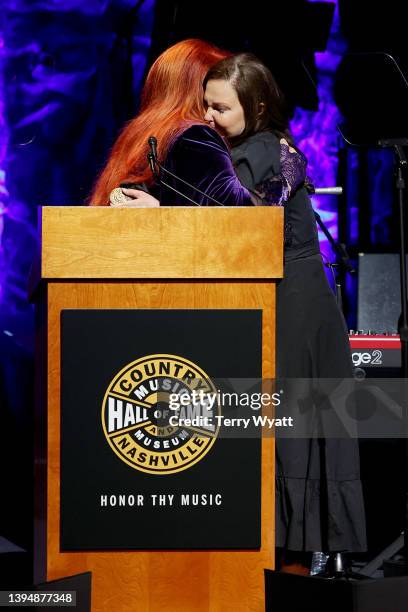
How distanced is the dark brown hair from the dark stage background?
2.21 metres

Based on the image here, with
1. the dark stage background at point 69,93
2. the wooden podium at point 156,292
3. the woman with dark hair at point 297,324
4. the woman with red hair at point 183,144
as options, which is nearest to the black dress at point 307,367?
the woman with dark hair at point 297,324

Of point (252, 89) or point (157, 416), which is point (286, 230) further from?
point (157, 416)

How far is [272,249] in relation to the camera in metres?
1.92

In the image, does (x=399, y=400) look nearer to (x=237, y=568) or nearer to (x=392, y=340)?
(x=392, y=340)

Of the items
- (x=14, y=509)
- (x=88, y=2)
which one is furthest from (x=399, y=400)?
(x=88, y=2)

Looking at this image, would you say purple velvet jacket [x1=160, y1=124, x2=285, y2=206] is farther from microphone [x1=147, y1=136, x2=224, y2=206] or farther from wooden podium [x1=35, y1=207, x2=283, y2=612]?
wooden podium [x1=35, y1=207, x2=283, y2=612]

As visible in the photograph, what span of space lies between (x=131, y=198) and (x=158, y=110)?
29cm

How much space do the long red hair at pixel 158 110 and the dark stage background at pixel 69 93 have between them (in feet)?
7.01

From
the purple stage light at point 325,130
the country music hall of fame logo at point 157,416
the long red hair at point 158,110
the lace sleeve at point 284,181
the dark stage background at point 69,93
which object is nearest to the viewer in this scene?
the country music hall of fame logo at point 157,416

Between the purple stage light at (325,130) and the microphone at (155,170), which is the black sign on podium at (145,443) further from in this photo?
the purple stage light at (325,130)

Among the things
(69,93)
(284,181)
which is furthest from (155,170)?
(69,93)

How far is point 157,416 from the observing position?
6.10ft

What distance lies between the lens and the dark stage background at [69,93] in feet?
15.1

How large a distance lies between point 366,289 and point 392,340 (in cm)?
74
